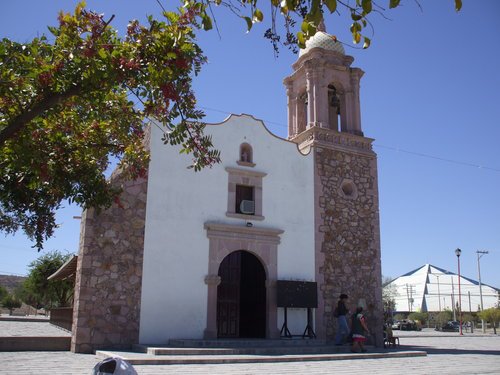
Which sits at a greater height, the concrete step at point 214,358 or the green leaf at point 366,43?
the green leaf at point 366,43

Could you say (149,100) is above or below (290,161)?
below

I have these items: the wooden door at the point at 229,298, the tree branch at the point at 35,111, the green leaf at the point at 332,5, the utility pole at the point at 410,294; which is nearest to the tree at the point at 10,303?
the wooden door at the point at 229,298

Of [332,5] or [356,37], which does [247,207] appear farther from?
[332,5]

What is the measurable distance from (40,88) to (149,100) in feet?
4.05

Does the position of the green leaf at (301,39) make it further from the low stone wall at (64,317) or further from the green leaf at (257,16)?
the low stone wall at (64,317)

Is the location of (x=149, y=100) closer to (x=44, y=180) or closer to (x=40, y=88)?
(x=40, y=88)

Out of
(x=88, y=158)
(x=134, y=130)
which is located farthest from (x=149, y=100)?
(x=88, y=158)

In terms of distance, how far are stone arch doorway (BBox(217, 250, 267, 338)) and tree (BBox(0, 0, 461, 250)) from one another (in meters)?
7.83

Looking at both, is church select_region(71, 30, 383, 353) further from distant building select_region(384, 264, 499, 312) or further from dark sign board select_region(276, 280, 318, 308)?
distant building select_region(384, 264, 499, 312)

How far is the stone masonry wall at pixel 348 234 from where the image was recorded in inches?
607

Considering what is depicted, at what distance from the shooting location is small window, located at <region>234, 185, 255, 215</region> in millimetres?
14688

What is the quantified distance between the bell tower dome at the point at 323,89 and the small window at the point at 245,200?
336 cm

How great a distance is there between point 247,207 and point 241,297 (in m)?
2.74

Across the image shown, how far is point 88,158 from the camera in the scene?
7082 mm
